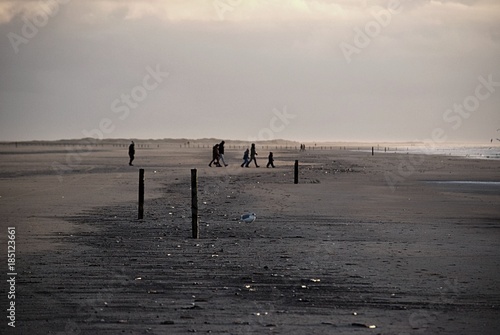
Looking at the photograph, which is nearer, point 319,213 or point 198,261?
point 198,261

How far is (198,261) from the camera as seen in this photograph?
45.6 feet

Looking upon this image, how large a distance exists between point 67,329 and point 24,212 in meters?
14.9

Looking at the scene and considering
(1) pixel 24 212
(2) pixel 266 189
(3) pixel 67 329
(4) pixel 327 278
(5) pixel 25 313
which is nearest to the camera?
(3) pixel 67 329

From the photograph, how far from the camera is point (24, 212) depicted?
2302cm

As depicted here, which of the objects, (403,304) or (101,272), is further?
(101,272)

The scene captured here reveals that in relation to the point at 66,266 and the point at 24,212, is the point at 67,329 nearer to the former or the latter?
the point at 66,266

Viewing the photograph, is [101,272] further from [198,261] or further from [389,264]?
[389,264]

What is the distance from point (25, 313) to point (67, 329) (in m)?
1.05

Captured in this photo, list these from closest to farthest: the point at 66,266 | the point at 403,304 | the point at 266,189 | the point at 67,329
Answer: the point at 67,329, the point at 403,304, the point at 66,266, the point at 266,189

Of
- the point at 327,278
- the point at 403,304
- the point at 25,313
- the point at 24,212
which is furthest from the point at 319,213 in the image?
the point at 25,313

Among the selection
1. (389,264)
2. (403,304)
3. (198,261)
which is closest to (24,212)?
(198,261)

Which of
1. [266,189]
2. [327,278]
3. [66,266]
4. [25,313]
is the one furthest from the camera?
[266,189]

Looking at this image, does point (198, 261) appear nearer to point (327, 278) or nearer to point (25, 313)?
point (327, 278)

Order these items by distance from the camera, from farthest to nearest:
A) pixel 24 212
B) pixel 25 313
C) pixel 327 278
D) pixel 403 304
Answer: pixel 24 212 → pixel 327 278 → pixel 403 304 → pixel 25 313
